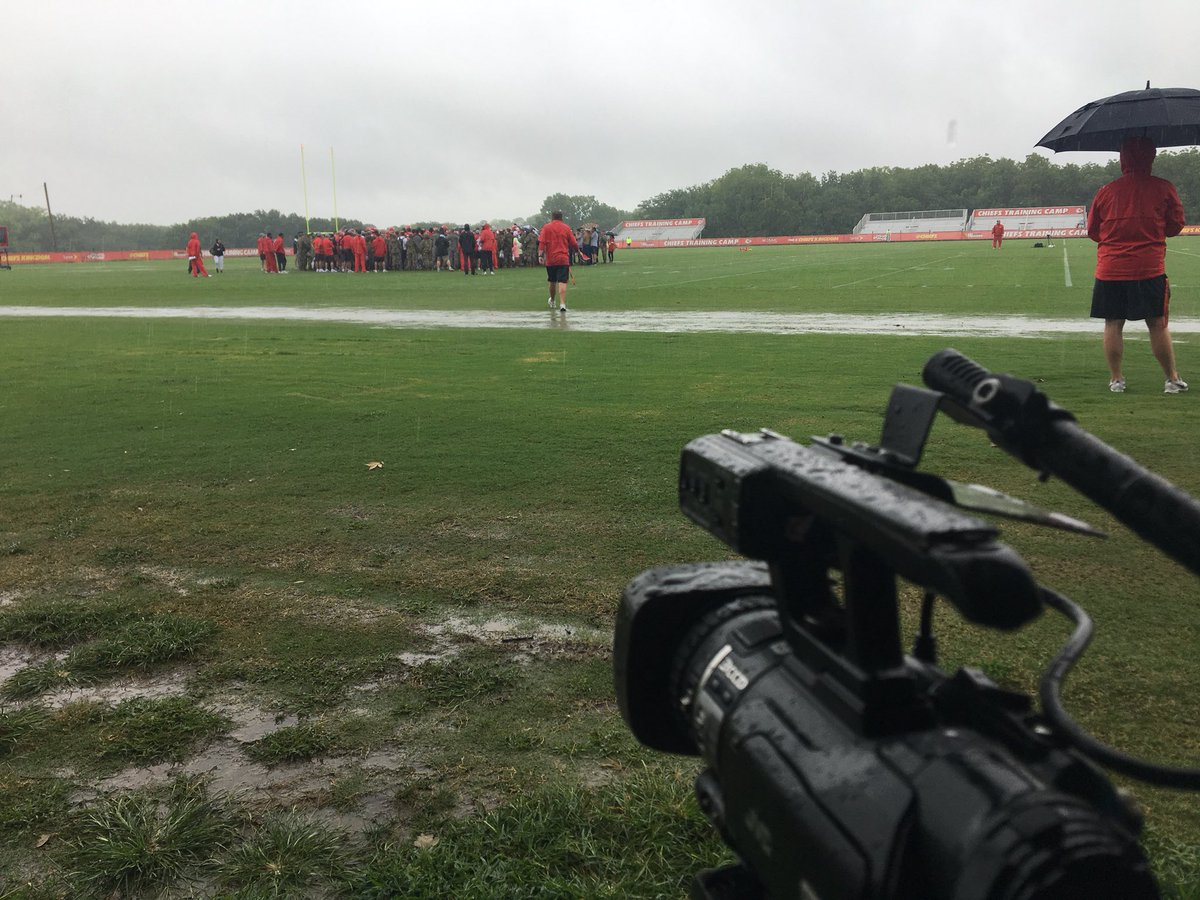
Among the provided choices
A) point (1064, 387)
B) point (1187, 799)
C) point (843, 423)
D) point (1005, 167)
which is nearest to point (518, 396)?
point (843, 423)

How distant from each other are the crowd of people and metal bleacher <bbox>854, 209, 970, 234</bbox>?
125ft

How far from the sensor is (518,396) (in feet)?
26.3

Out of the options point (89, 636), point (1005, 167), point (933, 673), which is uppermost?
point (1005, 167)

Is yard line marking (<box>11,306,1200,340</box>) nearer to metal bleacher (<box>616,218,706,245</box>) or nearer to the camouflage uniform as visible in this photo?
the camouflage uniform

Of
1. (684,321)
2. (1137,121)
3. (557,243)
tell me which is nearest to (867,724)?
(1137,121)

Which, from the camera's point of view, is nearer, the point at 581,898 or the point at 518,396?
the point at 581,898

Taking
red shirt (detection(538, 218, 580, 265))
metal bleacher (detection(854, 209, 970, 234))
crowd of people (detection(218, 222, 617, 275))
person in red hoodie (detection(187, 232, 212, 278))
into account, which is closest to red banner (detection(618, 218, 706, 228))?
metal bleacher (detection(854, 209, 970, 234))

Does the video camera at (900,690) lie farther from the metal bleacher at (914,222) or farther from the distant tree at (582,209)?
the distant tree at (582,209)

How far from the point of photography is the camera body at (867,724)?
766 millimetres

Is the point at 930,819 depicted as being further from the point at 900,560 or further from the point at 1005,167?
the point at 1005,167

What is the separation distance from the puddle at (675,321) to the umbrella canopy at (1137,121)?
169 inches

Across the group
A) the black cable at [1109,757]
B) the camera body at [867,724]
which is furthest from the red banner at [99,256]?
the black cable at [1109,757]

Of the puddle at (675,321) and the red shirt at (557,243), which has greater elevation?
the red shirt at (557,243)

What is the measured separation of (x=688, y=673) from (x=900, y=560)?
0.51 meters
